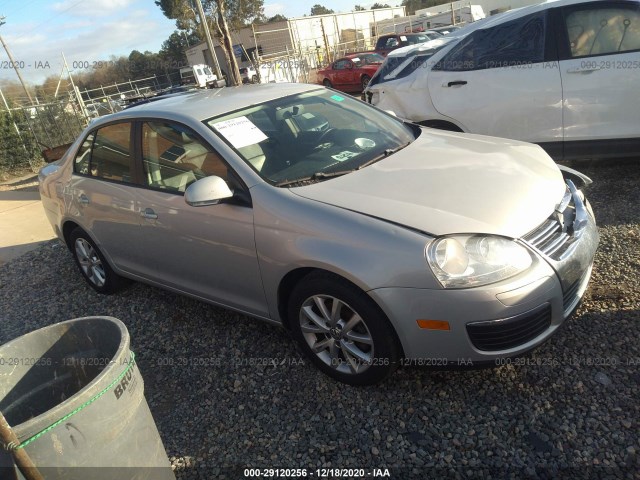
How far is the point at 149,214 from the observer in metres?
3.46

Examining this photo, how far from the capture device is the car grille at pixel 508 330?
7.61 ft

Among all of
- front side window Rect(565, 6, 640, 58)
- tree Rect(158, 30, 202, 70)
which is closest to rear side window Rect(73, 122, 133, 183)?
front side window Rect(565, 6, 640, 58)

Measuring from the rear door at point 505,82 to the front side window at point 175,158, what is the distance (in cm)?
312

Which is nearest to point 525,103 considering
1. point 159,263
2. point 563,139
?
point 563,139

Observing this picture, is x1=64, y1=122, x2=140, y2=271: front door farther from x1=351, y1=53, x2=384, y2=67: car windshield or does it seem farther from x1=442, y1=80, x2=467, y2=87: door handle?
x1=351, y1=53, x2=384, y2=67: car windshield

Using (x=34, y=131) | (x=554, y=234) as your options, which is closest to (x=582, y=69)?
(x=554, y=234)

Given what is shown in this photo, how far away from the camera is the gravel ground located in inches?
89.0

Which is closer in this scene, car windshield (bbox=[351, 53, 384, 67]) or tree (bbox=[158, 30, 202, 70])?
car windshield (bbox=[351, 53, 384, 67])

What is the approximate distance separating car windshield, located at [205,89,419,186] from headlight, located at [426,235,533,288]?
0.93m

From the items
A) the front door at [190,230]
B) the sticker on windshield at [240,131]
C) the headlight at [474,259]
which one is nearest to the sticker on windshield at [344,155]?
the sticker on windshield at [240,131]

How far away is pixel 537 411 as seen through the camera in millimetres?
2439

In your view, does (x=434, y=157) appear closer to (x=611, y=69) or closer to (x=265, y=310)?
(x=265, y=310)

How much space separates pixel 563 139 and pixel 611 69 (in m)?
0.70

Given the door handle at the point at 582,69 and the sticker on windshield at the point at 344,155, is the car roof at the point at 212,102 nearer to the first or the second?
the sticker on windshield at the point at 344,155
